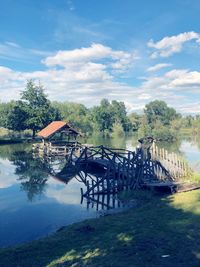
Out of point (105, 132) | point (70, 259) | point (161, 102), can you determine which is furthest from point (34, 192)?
point (161, 102)

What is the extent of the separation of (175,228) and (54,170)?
19.7m

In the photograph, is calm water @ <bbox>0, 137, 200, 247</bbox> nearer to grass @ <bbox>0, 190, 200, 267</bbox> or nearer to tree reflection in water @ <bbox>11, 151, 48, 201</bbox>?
tree reflection in water @ <bbox>11, 151, 48, 201</bbox>

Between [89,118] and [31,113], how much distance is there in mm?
45051

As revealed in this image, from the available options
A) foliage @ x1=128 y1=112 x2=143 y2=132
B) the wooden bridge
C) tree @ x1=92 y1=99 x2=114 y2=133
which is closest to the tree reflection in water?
the wooden bridge

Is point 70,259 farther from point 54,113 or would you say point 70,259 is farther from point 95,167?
point 54,113

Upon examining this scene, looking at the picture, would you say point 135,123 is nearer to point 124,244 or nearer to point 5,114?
point 5,114

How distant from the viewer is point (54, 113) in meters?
74.4

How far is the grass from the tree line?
59.8 m

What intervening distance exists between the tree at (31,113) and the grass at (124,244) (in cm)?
5976

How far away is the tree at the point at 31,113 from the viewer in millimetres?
68938

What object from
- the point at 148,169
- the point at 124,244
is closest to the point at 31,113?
the point at 148,169

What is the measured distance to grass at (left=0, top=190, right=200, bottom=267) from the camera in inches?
295

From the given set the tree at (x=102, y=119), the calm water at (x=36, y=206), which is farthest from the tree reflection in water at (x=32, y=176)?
the tree at (x=102, y=119)

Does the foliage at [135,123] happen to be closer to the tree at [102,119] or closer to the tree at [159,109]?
the tree at [159,109]
